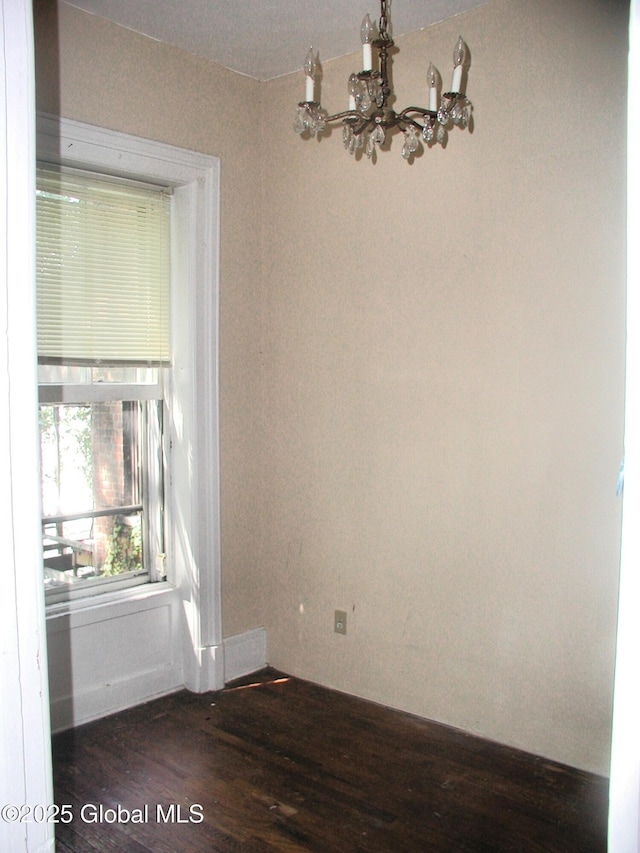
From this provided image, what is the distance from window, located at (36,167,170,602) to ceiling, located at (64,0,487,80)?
640 mm

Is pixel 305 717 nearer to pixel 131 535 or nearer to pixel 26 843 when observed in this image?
pixel 131 535

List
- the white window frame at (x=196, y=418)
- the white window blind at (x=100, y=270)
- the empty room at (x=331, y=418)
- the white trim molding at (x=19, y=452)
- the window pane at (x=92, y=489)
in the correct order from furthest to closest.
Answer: the white window frame at (x=196, y=418), the window pane at (x=92, y=489), the white window blind at (x=100, y=270), the empty room at (x=331, y=418), the white trim molding at (x=19, y=452)

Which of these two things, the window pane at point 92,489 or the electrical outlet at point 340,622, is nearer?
the window pane at point 92,489

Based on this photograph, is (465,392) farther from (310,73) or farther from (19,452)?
(19,452)

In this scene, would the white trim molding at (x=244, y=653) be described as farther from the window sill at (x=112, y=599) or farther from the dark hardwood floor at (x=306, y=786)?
the window sill at (x=112, y=599)

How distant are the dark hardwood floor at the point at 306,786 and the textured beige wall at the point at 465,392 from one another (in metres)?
0.22

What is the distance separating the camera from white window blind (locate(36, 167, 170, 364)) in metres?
2.96

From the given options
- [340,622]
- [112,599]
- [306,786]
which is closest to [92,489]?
[112,599]

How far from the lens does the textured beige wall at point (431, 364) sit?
2619 millimetres

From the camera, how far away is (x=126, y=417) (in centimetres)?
337

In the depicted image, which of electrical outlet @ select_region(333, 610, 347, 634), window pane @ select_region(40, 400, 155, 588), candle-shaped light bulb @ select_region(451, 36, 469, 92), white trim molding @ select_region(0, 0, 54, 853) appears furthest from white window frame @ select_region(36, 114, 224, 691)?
white trim molding @ select_region(0, 0, 54, 853)

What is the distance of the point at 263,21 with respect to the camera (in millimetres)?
2949

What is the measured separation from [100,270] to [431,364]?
146cm

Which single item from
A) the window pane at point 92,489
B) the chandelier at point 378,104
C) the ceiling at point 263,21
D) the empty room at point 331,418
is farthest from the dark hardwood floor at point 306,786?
the ceiling at point 263,21
